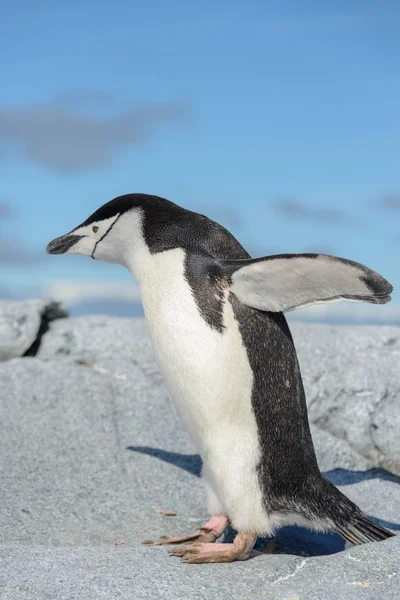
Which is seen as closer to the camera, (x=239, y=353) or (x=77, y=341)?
(x=239, y=353)

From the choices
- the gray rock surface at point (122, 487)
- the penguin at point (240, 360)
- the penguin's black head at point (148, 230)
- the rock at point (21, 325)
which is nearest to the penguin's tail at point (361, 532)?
the penguin at point (240, 360)

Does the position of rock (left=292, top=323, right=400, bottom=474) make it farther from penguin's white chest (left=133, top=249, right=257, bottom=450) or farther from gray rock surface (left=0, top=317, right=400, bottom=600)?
penguin's white chest (left=133, top=249, right=257, bottom=450)

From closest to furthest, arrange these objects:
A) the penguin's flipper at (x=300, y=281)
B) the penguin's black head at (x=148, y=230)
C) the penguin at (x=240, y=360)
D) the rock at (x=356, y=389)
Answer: the penguin's flipper at (x=300, y=281) < the penguin at (x=240, y=360) < the penguin's black head at (x=148, y=230) < the rock at (x=356, y=389)

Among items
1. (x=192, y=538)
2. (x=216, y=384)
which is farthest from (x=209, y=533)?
(x=216, y=384)

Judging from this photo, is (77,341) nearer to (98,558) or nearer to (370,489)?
(370,489)

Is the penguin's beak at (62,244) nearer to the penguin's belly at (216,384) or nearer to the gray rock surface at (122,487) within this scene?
the penguin's belly at (216,384)

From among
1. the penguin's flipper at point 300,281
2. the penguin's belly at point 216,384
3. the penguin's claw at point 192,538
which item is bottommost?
the penguin's claw at point 192,538

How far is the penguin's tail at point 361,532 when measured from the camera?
10.5 feet

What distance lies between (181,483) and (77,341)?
2.22 meters

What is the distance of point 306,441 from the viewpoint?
3205 millimetres

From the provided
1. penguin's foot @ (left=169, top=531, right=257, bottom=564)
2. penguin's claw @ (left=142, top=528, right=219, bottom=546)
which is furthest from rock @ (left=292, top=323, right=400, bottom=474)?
penguin's foot @ (left=169, top=531, right=257, bottom=564)

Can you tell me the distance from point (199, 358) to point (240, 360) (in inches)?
6.4

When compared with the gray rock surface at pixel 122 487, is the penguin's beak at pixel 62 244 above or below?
above

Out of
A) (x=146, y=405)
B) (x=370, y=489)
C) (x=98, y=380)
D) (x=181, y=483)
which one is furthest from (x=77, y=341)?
(x=370, y=489)
